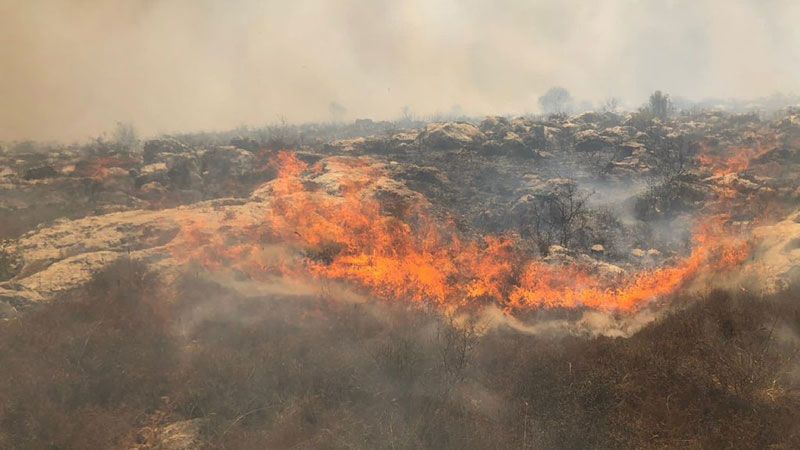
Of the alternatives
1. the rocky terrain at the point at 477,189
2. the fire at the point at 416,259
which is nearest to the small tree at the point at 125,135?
the rocky terrain at the point at 477,189

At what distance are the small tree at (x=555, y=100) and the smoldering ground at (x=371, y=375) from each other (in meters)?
68.4

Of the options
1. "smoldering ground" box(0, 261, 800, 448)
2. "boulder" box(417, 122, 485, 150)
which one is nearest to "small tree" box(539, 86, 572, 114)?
"boulder" box(417, 122, 485, 150)

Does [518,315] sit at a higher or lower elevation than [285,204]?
lower

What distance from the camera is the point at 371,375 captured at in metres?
11.2

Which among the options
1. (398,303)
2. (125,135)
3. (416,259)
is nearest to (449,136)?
(416,259)

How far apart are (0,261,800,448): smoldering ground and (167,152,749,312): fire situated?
1.44m

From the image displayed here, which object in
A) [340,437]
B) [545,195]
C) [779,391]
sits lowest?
[340,437]

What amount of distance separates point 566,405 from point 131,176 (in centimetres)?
2344

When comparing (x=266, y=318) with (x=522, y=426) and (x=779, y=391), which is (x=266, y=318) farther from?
(x=779, y=391)

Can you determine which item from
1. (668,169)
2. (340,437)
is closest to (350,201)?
(340,437)

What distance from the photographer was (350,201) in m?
20.0

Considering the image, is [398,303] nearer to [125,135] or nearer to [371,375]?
[371,375]

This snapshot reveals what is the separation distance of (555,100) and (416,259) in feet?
222

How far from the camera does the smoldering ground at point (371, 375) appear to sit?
358 inches
